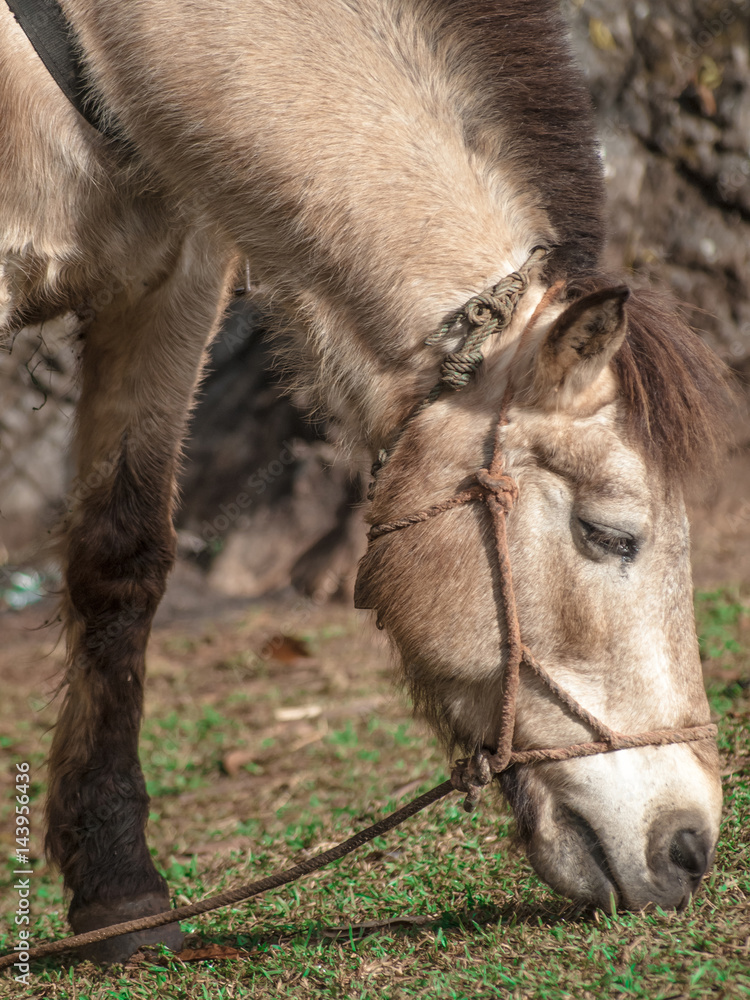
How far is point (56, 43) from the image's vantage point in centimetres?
224

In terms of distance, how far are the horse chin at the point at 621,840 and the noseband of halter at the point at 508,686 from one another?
39mm

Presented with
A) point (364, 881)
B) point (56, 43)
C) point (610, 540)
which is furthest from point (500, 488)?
point (56, 43)

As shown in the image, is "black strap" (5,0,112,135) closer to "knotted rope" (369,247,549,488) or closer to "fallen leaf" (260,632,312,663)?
"knotted rope" (369,247,549,488)

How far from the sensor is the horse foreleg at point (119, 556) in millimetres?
2584

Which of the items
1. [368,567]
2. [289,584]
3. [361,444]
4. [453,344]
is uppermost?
[453,344]

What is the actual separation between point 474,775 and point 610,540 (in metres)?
0.58

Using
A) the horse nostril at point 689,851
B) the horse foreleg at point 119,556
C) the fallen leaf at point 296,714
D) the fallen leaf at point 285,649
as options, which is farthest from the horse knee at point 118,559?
the fallen leaf at point 285,649

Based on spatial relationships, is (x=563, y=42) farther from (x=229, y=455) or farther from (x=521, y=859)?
(x=229, y=455)

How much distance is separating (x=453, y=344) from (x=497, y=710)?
792 millimetres

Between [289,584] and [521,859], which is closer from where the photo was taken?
[521,859]

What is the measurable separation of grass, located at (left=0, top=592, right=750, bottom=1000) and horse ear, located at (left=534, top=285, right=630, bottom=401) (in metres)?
1.00

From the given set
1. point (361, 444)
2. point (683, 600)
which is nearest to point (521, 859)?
point (683, 600)

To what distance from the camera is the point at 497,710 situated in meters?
2.08

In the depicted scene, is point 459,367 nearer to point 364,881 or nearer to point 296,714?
point 364,881
